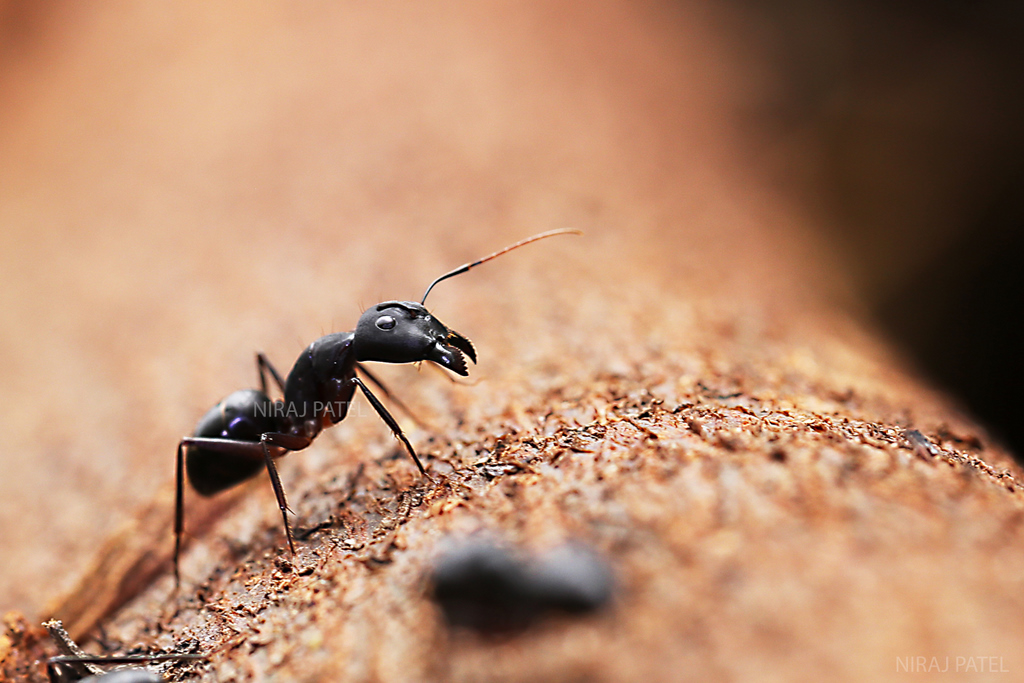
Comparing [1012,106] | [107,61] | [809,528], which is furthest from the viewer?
[107,61]

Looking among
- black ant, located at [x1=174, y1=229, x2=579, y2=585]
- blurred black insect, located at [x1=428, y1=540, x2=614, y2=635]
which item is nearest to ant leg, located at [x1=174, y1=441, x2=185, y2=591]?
black ant, located at [x1=174, y1=229, x2=579, y2=585]

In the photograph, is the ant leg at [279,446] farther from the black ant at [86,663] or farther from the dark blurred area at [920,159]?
the dark blurred area at [920,159]

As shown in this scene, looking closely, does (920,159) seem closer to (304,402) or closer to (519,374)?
(519,374)

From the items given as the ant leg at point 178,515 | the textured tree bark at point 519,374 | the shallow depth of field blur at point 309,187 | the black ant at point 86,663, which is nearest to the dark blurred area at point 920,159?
the shallow depth of field blur at point 309,187

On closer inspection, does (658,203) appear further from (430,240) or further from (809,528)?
(809,528)

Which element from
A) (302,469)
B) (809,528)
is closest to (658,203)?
(302,469)
